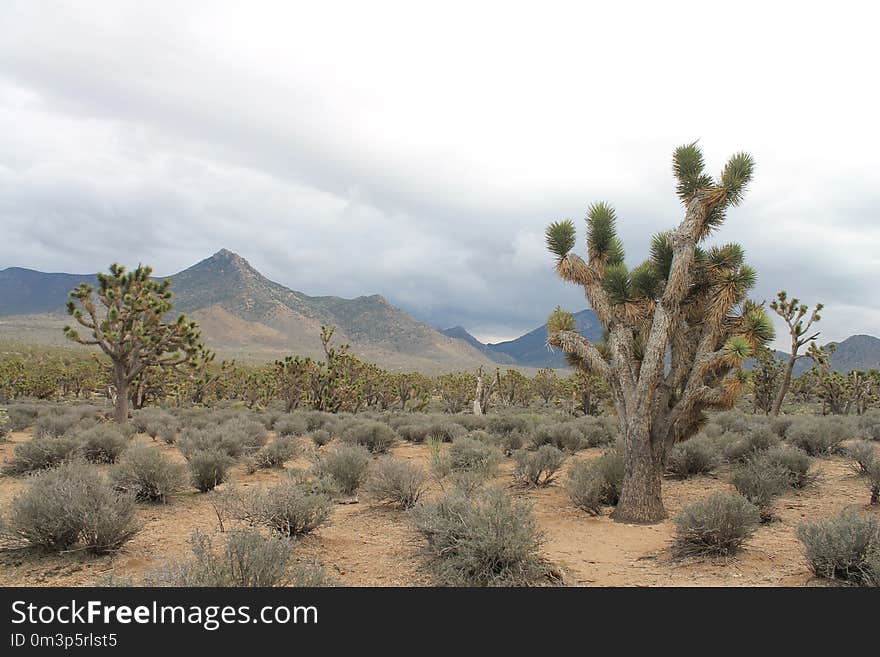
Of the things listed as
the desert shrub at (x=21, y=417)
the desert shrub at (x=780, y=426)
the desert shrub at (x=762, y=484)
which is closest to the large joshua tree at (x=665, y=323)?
the desert shrub at (x=762, y=484)

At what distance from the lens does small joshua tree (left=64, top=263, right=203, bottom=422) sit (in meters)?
20.7

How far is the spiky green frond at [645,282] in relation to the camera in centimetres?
1169

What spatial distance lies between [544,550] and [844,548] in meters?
3.48

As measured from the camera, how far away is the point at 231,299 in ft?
626

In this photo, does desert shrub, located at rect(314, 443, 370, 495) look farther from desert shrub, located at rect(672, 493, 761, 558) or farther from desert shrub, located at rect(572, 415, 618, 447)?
desert shrub, located at rect(572, 415, 618, 447)

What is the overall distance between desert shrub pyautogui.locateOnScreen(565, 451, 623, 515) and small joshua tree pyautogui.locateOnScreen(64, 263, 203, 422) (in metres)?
17.7

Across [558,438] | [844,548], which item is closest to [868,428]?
[558,438]

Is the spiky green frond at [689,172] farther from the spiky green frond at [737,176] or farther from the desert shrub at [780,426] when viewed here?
the desert shrub at [780,426]

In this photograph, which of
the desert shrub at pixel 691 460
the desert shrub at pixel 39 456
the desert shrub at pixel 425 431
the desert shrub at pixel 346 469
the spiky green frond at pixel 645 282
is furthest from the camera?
the desert shrub at pixel 425 431

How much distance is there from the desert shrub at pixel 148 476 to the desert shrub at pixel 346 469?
2849 mm

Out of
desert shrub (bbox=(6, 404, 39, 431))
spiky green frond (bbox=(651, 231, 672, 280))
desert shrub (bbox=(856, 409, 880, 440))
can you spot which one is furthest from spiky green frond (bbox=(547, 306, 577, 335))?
desert shrub (bbox=(6, 404, 39, 431))

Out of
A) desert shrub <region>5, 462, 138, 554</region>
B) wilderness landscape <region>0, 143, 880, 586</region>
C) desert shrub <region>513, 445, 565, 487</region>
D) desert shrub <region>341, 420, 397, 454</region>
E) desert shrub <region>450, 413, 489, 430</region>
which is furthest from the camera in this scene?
desert shrub <region>450, 413, 489, 430</region>
